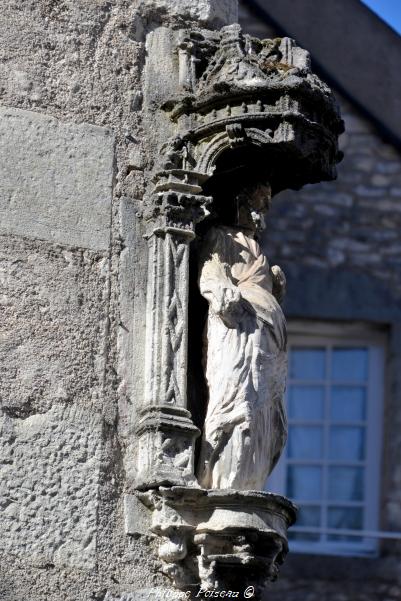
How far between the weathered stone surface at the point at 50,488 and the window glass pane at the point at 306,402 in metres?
7.43

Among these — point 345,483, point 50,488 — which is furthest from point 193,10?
point 345,483

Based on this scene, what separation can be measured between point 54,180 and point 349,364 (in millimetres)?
7271

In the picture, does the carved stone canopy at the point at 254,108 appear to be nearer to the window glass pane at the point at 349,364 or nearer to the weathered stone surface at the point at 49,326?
the weathered stone surface at the point at 49,326

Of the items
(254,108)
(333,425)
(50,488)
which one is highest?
(254,108)

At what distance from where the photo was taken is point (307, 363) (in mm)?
14984

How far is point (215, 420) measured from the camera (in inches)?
303

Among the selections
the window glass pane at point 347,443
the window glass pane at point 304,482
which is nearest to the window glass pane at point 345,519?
the window glass pane at point 304,482

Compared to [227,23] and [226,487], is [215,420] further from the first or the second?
[227,23]

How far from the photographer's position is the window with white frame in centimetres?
1492

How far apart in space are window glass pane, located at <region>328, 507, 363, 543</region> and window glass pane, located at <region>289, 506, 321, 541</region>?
80 mm

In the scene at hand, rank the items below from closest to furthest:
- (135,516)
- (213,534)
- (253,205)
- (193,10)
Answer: (213,534), (135,516), (253,205), (193,10)

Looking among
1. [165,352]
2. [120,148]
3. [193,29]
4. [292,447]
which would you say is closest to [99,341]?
[165,352]

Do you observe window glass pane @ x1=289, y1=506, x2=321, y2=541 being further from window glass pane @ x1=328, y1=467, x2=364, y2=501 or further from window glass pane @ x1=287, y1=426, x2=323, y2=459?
window glass pane @ x1=287, y1=426, x2=323, y2=459

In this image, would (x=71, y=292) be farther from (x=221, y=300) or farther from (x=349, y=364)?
(x=349, y=364)
